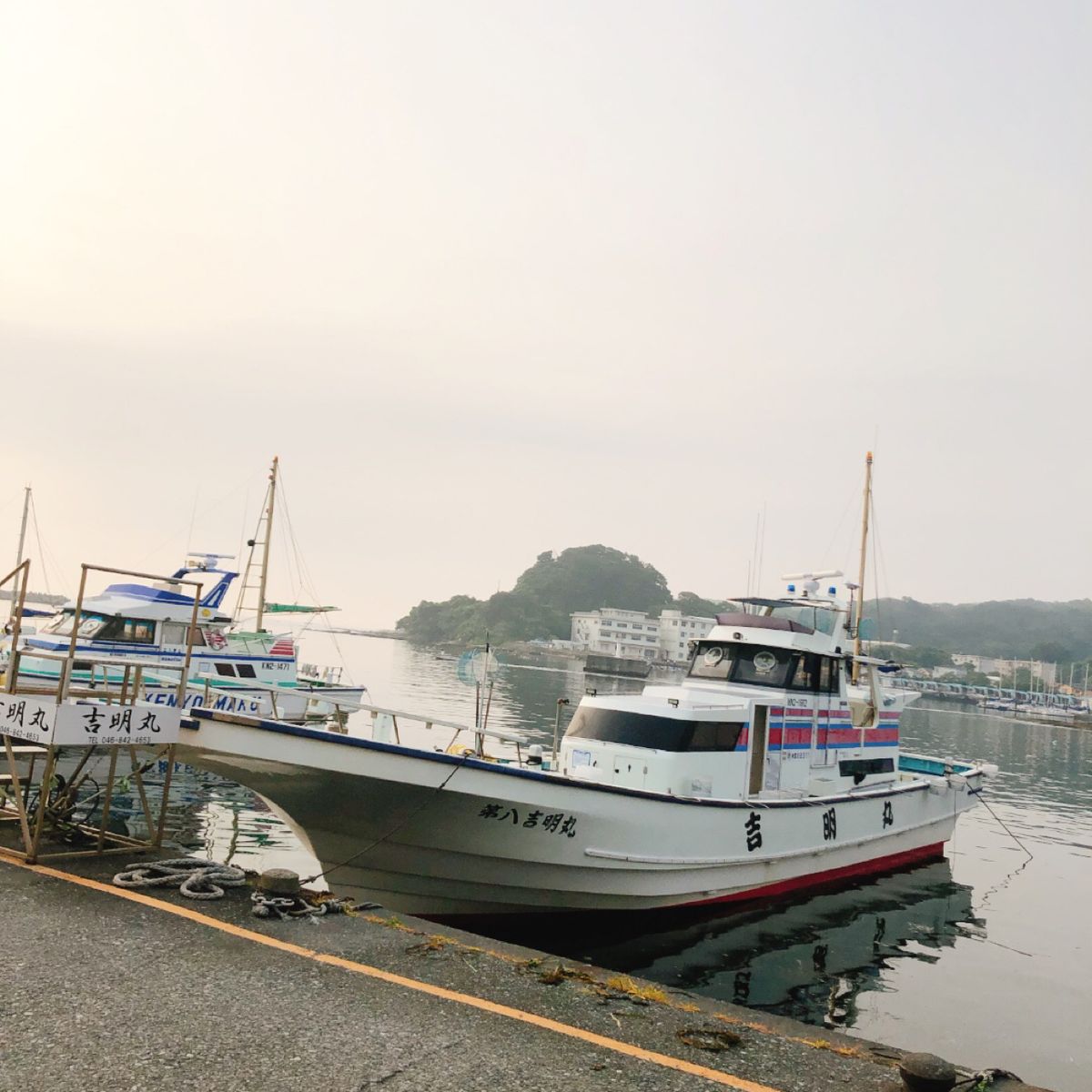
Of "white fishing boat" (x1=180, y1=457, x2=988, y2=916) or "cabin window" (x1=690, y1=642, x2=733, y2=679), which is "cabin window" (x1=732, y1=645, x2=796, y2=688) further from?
"cabin window" (x1=690, y1=642, x2=733, y2=679)

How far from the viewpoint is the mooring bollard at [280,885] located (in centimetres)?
839

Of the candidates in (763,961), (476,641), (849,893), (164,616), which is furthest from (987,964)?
(476,641)

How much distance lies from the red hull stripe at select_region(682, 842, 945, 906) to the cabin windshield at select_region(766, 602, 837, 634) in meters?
4.48

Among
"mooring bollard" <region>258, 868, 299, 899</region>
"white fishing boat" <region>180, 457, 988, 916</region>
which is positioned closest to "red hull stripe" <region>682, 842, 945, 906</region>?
"white fishing boat" <region>180, 457, 988, 916</region>

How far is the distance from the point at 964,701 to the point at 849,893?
13425 centimetres

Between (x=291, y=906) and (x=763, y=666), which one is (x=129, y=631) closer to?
(x=763, y=666)

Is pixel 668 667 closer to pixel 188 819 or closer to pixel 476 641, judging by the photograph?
pixel 476 641

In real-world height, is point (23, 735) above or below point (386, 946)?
above

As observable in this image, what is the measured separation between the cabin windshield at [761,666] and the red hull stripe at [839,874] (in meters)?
3.33

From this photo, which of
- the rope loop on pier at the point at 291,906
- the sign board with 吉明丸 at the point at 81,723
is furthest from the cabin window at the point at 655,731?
the sign board with 吉明丸 at the point at 81,723

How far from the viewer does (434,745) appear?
37.9 meters

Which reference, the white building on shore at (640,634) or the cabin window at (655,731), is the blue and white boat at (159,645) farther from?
the white building on shore at (640,634)

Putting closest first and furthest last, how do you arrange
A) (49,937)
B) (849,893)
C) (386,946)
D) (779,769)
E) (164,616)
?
(49,937) < (386,946) < (779,769) < (849,893) < (164,616)

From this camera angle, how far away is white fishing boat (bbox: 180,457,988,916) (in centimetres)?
1113
